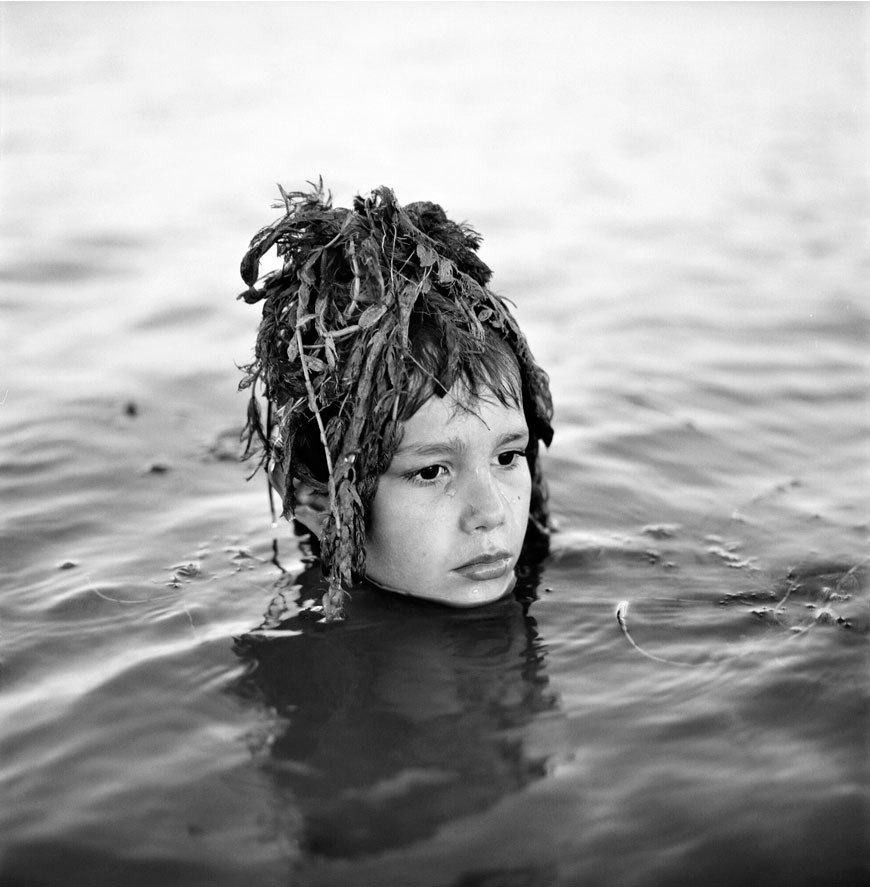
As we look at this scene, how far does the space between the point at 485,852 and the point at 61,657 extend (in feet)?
5.75

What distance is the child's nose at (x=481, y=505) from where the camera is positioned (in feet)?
13.3

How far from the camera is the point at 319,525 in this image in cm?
453

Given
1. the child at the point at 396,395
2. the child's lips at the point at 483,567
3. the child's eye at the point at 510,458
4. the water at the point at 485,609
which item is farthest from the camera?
the child's eye at the point at 510,458

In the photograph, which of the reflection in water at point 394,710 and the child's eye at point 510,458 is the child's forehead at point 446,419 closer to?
the child's eye at point 510,458

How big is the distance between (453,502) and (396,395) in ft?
1.42

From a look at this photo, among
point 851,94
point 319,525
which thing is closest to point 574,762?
point 319,525

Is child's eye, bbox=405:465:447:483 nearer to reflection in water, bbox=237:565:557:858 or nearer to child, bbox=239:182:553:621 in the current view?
child, bbox=239:182:553:621

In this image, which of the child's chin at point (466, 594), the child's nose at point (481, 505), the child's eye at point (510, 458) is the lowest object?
the child's chin at point (466, 594)

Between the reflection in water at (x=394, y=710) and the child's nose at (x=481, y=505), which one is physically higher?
the child's nose at (x=481, y=505)

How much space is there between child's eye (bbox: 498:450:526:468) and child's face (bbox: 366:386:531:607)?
20 millimetres

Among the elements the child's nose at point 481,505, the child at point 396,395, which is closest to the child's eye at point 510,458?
the child at point 396,395

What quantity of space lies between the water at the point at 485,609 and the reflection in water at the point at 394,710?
0.5 inches

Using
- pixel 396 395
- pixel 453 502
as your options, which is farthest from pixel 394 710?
pixel 396 395

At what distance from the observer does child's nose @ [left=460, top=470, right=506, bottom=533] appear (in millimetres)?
4059
